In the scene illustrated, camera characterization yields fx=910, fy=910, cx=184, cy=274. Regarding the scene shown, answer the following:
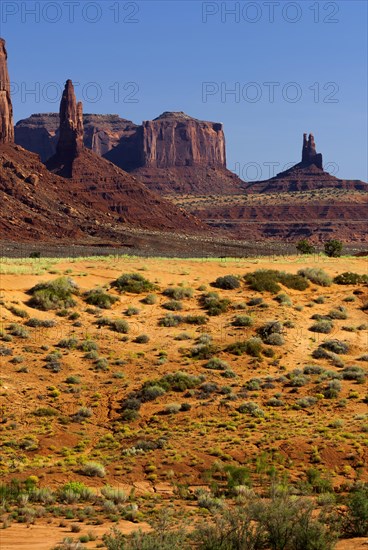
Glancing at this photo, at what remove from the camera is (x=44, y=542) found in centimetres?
1577

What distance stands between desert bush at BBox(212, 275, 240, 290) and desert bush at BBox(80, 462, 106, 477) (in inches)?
869

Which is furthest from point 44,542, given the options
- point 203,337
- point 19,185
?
point 19,185

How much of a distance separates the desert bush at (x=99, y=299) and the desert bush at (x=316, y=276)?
440 inches

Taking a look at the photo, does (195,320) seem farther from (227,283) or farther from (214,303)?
(227,283)

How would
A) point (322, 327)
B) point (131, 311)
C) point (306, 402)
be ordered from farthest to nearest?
point (131, 311) → point (322, 327) → point (306, 402)

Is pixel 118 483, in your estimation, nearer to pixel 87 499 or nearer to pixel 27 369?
pixel 87 499

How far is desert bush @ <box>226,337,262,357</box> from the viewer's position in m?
34.3

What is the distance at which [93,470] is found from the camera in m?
22.2

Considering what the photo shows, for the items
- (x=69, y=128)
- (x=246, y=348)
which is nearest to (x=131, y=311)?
(x=246, y=348)

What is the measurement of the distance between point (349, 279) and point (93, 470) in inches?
1074

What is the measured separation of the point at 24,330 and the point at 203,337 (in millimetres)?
6908

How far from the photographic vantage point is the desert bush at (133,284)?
41.6 metres

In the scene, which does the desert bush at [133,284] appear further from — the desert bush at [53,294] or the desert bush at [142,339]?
the desert bush at [142,339]

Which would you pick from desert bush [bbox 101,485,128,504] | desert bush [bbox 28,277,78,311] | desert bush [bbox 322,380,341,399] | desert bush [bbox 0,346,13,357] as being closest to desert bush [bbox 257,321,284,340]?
desert bush [bbox 322,380,341,399]
